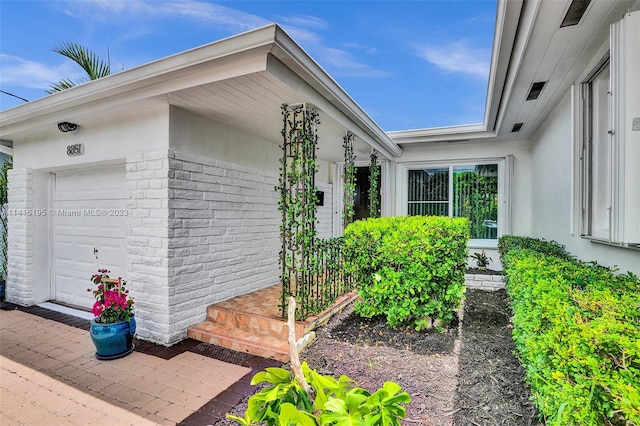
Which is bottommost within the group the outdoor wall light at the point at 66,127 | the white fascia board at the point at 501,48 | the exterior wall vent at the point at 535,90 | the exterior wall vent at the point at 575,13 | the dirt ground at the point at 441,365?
the dirt ground at the point at 441,365

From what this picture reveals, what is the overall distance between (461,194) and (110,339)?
6837 millimetres

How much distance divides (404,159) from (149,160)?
18.1 ft

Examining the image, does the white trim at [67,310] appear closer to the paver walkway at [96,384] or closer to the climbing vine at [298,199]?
the paver walkway at [96,384]

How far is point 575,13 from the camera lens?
8.25 feet

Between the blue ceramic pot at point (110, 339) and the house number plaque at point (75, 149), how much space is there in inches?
98.2

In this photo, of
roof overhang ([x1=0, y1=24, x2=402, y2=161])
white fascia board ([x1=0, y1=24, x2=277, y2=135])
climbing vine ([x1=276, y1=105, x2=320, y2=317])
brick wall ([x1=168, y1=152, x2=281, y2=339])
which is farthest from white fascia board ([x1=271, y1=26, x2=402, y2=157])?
brick wall ([x1=168, y1=152, x2=281, y2=339])

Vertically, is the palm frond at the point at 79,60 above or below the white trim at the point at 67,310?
above

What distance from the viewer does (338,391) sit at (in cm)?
111

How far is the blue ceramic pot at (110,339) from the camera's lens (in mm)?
3266

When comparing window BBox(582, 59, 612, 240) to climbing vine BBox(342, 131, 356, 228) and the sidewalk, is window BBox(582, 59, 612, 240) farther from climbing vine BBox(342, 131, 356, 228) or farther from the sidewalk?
the sidewalk

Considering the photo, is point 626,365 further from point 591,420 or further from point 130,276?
point 130,276

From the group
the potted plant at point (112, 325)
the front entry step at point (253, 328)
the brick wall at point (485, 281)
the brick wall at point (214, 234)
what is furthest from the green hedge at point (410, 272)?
the brick wall at point (485, 281)

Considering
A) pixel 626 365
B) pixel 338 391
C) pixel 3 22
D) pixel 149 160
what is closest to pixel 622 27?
pixel 626 365

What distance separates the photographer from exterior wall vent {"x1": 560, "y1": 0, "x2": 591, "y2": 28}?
2.39 meters
